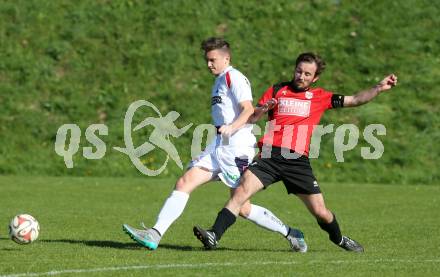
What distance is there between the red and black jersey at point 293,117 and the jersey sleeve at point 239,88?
185 mm

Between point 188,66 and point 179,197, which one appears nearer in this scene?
point 179,197

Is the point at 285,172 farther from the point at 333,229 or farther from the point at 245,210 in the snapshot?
the point at 333,229

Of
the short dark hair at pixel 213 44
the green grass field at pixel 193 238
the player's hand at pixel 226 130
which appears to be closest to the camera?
the green grass field at pixel 193 238

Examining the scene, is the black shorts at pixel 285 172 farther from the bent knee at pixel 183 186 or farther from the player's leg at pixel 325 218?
the bent knee at pixel 183 186

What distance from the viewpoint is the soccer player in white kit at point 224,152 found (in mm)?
9906

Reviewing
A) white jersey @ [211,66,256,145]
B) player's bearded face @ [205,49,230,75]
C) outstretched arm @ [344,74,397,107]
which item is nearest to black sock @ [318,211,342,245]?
white jersey @ [211,66,256,145]

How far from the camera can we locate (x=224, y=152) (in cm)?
999

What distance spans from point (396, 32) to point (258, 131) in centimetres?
632

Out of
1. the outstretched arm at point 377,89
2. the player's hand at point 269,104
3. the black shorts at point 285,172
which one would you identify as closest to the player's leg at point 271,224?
the black shorts at point 285,172

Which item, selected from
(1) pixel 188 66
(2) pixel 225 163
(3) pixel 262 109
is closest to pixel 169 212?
(2) pixel 225 163

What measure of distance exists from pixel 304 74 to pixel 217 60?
3.12 feet

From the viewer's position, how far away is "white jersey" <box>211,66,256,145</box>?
32.6 feet

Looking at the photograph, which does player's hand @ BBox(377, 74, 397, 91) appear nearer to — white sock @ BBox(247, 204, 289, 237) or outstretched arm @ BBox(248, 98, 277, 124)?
outstretched arm @ BBox(248, 98, 277, 124)

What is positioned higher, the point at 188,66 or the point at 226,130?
the point at 226,130
